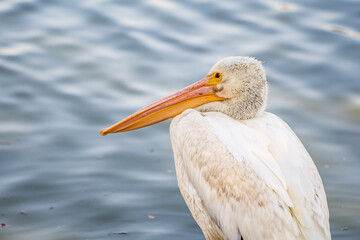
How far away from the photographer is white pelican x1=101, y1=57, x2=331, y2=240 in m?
3.58

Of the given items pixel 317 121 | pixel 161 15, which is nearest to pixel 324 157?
pixel 317 121

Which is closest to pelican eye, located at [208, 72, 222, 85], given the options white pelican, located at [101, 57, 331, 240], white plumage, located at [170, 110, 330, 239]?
white pelican, located at [101, 57, 331, 240]

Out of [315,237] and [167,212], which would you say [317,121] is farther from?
[315,237]

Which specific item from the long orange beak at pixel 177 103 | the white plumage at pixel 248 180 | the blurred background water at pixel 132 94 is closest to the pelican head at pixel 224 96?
the long orange beak at pixel 177 103

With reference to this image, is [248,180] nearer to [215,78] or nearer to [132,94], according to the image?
[215,78]

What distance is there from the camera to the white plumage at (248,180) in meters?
3.57

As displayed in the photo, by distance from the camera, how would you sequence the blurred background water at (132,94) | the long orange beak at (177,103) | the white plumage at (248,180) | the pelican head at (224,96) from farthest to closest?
the blurred background water at (132,94) → the long orange beak at (177,103) → the pelican head at (224,96) → the white plumage at (248,180)

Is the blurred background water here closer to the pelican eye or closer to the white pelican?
the white pelican

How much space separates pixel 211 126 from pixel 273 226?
0.74 meters

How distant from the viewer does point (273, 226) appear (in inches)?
139

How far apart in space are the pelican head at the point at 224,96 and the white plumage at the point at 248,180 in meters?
0.11

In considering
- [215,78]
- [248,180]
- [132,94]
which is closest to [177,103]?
[215,78]

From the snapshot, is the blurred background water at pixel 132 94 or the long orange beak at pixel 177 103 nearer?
the long orange beak at pixel 177 103

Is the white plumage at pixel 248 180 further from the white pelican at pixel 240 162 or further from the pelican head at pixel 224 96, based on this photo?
the pelican head at pixel 224 96
